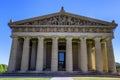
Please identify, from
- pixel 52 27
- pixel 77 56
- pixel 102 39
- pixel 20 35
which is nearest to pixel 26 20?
pixel 20 35

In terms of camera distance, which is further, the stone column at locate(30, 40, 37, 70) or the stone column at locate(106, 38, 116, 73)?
the stone column at locate(30, 40, 37, 70)

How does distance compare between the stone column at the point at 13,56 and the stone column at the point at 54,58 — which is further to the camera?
the stone column at the point at 13,56

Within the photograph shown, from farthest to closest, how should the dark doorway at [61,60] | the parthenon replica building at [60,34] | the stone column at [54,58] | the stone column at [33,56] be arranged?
the dark doorway at [61,60], the stone column at [33,56], the parthenon replica building at [60,34], the stone column at [54,58]

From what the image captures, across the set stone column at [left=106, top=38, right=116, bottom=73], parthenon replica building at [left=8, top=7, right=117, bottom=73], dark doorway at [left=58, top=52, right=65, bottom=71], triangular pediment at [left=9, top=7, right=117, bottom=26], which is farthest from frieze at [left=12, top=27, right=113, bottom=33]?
dark doorway at [left=58, top=52, right=65, bottom=71]

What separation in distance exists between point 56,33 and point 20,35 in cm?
660

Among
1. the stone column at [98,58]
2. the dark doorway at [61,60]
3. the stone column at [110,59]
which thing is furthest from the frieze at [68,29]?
the dark doorway at [61,60]

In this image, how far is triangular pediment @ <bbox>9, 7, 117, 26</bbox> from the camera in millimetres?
30234

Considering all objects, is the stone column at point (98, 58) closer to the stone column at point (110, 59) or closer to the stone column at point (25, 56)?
the stone column at point (110, 59)

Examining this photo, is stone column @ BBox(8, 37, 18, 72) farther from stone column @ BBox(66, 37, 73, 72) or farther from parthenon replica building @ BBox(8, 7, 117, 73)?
stone column @ BBox(66, 37, 73, 72)

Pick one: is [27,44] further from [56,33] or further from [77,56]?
[77,56]

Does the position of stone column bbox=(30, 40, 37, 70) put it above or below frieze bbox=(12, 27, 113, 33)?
below

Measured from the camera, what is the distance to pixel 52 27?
30.0 meters

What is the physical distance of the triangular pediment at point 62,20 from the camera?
30.2m

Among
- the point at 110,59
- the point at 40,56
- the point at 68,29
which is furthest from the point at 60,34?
the point at 110,59
